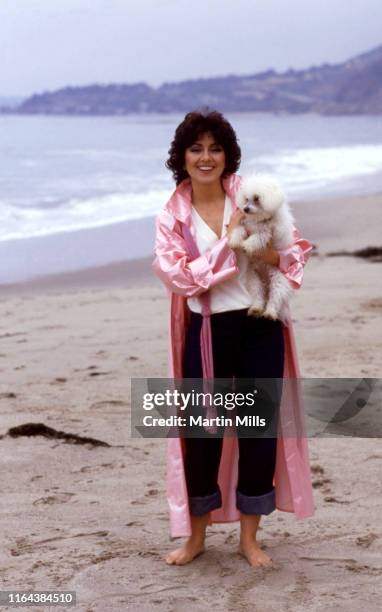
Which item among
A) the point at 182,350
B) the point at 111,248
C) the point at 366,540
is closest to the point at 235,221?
the point at 182,350

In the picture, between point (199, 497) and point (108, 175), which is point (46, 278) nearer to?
point (199, 497)

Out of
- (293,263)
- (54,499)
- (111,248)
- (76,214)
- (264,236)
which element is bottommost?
(54,499)

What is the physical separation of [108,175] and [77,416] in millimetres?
17177

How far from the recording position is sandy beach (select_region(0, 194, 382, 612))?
3.40 m

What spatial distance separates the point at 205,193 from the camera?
3512 mm

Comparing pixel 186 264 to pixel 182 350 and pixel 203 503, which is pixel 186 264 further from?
pixel 203 503

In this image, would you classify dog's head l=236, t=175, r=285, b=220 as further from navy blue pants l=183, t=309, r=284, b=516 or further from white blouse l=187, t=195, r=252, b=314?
navy blue pants l=183, t=309, r=284, b=516

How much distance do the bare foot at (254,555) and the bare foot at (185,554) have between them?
189 mm

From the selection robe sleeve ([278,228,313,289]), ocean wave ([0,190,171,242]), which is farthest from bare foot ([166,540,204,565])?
ocean wave ([0,190,171,242])

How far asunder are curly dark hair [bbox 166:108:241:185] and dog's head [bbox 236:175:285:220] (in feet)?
0.55

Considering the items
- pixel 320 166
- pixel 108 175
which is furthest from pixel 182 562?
pixel 320 166

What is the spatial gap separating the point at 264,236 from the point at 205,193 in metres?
0.31

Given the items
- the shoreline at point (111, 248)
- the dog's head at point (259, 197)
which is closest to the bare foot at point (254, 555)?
the dog's head at point (259, 197)

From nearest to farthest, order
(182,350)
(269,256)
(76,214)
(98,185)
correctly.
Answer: (269,256), (182,350), (76,214), (98,185)
